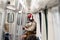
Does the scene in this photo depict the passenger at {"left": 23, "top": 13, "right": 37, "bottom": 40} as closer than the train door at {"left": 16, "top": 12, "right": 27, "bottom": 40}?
Yes

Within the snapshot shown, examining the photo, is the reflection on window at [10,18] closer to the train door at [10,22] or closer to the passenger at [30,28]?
the train door at [10,22]

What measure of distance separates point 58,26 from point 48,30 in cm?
7

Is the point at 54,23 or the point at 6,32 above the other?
the point at 54,23

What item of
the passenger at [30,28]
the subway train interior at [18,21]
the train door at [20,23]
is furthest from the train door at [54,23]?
the train door at [20,23]

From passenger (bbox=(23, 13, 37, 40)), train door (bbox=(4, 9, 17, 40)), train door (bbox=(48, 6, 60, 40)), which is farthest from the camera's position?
train door (bbox=(4, 9, 17, 40))

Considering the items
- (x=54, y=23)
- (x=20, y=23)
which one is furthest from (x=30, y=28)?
(x=54, y=23)

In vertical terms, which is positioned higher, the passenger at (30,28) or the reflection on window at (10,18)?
the reflection on window at (10,18)

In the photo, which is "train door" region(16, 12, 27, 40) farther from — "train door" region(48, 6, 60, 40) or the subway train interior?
"train door" region(48, 6, 60, 40)

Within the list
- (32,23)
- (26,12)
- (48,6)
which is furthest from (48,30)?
(26,12)

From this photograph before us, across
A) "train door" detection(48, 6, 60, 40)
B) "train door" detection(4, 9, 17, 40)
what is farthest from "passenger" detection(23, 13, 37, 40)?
"train door" detection(48, 6, 60, 40)

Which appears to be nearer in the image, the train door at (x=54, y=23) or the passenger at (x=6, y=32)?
the train door at (x=54, y=23)

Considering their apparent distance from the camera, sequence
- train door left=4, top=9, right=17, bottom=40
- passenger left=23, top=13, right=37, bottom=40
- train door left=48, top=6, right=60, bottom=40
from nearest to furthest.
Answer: train door left=48, top=6, right=60, bottom=40, passenger left=23, top=13, right=37, bottom=40, train door left=4, top=9, right=17, bottom=40

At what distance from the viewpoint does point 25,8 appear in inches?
52.2

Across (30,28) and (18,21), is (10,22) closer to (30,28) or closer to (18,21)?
(18,21)
